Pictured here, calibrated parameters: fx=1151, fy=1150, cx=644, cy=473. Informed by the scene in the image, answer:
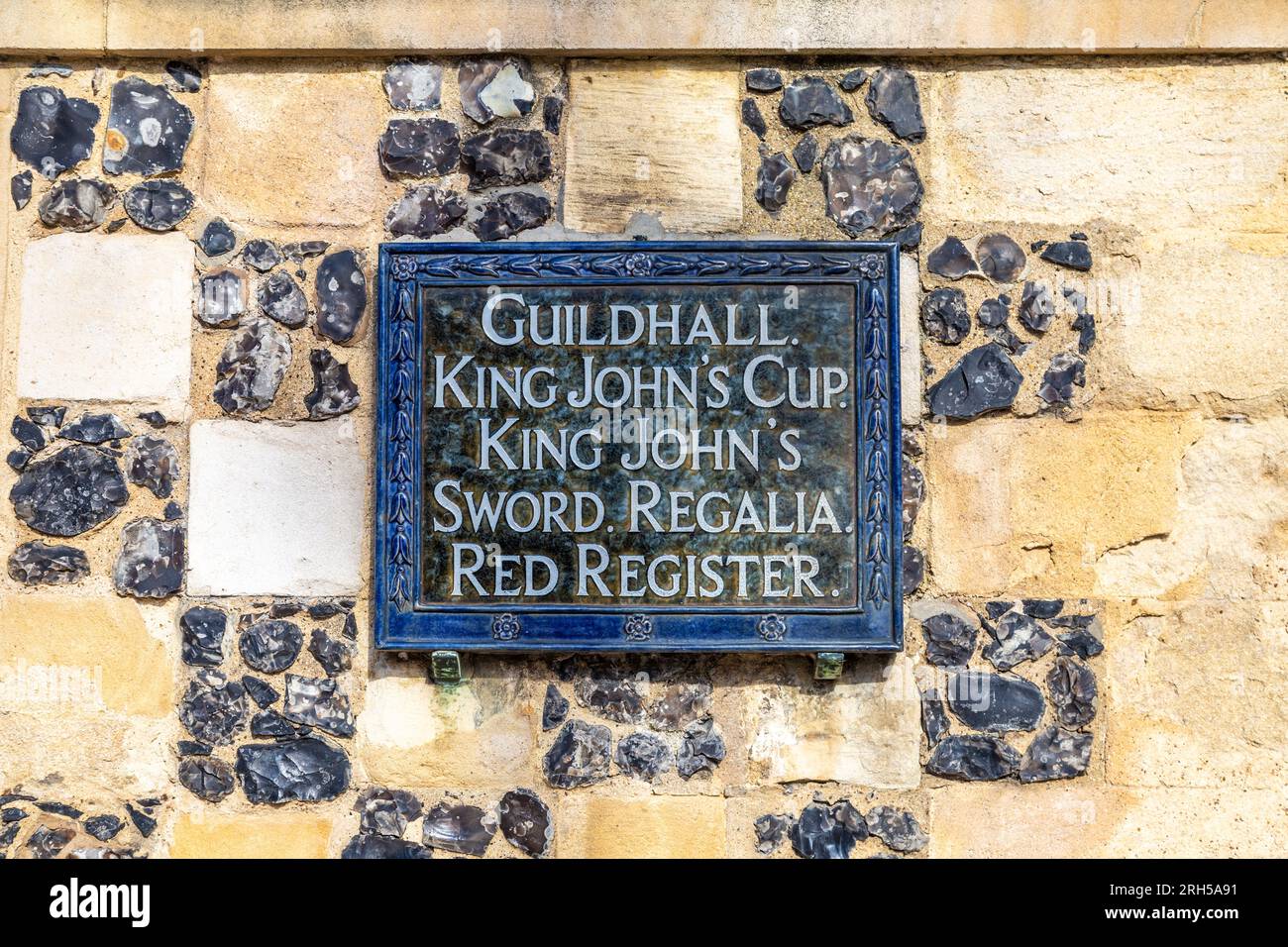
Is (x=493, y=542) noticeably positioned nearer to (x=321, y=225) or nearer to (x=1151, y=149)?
(x=321, y=225)

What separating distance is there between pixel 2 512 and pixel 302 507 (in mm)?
633

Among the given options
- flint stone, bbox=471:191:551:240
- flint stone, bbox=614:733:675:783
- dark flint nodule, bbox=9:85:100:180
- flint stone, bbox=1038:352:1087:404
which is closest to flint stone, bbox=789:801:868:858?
flint stone, bbox=614:733:675:783

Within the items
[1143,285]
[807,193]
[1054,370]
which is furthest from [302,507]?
[1143,285]

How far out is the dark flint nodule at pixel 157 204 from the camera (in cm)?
245

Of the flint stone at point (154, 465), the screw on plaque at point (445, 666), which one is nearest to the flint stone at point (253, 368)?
the flint stone at point (154, 465)

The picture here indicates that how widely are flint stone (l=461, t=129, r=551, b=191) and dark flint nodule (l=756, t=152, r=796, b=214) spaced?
453 mm

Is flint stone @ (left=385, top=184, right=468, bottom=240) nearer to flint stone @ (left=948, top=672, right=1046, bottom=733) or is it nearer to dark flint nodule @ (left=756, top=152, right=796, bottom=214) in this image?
dark flint nodule @ (left=756, top=152, right=796, bottom=214)

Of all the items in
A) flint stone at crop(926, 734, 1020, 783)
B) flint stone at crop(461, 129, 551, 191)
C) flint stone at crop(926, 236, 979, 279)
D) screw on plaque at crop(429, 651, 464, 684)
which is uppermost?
flint stone at crop(461, 129, 551, 191)

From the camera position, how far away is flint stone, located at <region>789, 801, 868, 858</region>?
2.36 metres

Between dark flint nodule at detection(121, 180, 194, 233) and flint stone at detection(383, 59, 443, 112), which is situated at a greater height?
flint stone at detection(383, 59, 443, 112)

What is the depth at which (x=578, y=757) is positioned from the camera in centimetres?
237

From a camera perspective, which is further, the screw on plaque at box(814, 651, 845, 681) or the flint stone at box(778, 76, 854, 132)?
the flint stone at box(778, 76, 854, 132)

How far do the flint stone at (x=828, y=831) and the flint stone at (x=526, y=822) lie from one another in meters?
0.51

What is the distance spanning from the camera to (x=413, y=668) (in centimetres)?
239
